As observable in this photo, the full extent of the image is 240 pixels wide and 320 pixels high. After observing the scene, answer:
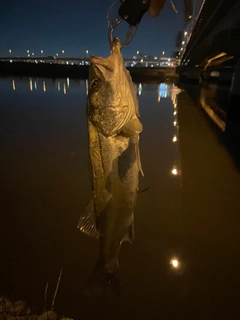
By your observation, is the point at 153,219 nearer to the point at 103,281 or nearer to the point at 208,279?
the point at 208,279

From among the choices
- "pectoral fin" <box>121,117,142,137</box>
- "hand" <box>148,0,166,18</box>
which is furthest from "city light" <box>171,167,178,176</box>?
"pectoral fin" <box>121,117,142,137</box>

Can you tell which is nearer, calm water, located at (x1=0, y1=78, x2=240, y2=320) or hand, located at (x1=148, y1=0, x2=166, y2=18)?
hand, located at (x1=148, y1=0, x2=166, y2=18)

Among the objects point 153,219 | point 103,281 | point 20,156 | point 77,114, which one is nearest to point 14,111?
point 77,114

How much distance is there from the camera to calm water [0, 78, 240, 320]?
383 cm

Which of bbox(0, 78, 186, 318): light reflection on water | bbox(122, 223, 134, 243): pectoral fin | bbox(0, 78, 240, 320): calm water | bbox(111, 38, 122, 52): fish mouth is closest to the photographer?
bbox(111, 38, 122, 52): fish mouth

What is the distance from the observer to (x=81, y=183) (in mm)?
7320

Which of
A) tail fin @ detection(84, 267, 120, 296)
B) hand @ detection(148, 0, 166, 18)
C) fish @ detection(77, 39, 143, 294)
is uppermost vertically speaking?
hand @ detection(148, 0, 166, 18)

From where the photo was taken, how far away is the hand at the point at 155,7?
257cm

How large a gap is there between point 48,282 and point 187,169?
5636 mm

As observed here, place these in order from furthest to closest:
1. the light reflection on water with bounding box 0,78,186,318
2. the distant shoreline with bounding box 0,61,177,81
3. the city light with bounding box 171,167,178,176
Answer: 1. the distant shoreline with bounding box 0,61,177,81
2. the city light with bounding box 171,167,178,176
3. the light reflection on water with bounding box 0,78,186,318

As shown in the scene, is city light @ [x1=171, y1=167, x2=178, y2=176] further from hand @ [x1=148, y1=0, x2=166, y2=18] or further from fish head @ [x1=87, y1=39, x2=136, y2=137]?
fish head @ [x1=87, y1=39, x2=136, y2=137]

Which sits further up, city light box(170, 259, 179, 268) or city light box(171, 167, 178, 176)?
city light box(170, 259, 179, 268)

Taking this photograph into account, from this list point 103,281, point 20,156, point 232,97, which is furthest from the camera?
point 232,97

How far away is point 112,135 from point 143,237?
10.8 feet
